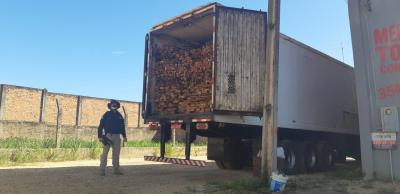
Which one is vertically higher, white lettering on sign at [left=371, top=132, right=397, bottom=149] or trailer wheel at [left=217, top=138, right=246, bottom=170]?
white lettering on sign at [left=371, top=132, right=397, bottom=149]

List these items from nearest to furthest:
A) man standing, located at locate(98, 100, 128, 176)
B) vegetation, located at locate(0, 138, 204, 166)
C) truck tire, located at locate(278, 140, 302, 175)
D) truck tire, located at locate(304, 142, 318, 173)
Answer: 1. man standing, located at locate(98, 100, 128, 176)
2. truck tire, located at locate(278, 140, 302, 175)
3. truck tire, located at locate(304, 142, 318, 173)
4. vegetation, located at locate(0, 138, 204, 166)

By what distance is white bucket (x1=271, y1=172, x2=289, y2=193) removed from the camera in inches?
316

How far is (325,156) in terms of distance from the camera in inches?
537

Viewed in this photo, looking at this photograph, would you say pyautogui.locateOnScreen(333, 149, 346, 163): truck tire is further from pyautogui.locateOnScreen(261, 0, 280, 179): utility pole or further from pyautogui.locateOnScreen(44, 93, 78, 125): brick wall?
pyautogui.locateOnScreen(44, 93, 78, 125): brick wall

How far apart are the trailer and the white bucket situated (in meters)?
1.69

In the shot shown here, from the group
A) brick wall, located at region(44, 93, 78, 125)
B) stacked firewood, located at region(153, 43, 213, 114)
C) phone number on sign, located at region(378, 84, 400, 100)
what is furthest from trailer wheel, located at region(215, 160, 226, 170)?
brick wall, located at region(44, 93, 78, 125)

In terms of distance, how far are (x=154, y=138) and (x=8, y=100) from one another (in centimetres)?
968

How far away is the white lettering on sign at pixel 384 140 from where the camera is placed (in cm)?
1007

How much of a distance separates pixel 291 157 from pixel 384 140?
2.65 m

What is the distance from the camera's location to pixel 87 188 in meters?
8.51

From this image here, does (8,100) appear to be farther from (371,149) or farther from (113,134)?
(371,149)

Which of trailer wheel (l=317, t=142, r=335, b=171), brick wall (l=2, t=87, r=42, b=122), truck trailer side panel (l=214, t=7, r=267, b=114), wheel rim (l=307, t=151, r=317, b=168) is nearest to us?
truck trailer side panel (l=214, t=7, r=267, b=114)

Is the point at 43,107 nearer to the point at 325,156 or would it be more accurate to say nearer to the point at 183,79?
the point at 183,79

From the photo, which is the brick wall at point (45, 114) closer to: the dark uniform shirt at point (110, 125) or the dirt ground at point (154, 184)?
the dark uniform shirt at point (110, 125)
